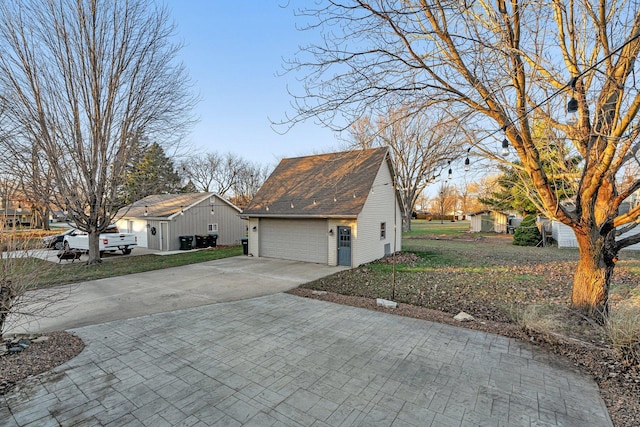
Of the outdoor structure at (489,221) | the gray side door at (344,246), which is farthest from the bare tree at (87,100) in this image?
the outdoor structure at (489,221)

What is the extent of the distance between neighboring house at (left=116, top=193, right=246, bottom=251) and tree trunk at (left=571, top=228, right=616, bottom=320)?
60.9 feet

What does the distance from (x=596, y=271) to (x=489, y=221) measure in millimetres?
28430

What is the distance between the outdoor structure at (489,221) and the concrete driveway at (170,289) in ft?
81.6

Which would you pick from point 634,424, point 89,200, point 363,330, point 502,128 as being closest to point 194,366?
point 363,330

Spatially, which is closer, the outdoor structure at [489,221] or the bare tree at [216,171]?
the outdoor structure at [489,221]

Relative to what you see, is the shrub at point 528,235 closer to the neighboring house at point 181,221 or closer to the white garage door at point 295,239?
the white garage door at point 295,239

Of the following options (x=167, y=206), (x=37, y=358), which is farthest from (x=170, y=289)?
(x=167, y=206)

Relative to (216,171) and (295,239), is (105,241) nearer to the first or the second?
(295,239)

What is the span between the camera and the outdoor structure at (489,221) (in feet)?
95.5

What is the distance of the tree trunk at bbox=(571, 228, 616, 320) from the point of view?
5043 millimetres

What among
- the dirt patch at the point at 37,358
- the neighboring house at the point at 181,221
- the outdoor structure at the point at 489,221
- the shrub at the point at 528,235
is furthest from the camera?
the outdoor structure at the point at 489,221

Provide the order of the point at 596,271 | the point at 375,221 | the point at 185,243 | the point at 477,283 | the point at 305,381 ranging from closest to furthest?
the point at 305,381 < the point at 596,271 < the point at 477,283 < the point at 375,221 < the point at 185,243

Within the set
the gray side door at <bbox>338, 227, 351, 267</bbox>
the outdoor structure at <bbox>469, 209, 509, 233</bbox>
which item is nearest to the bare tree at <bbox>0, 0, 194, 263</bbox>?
the gray side door at <bbox>338, 227, 351, 267</bbox>

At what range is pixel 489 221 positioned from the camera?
30.4m
